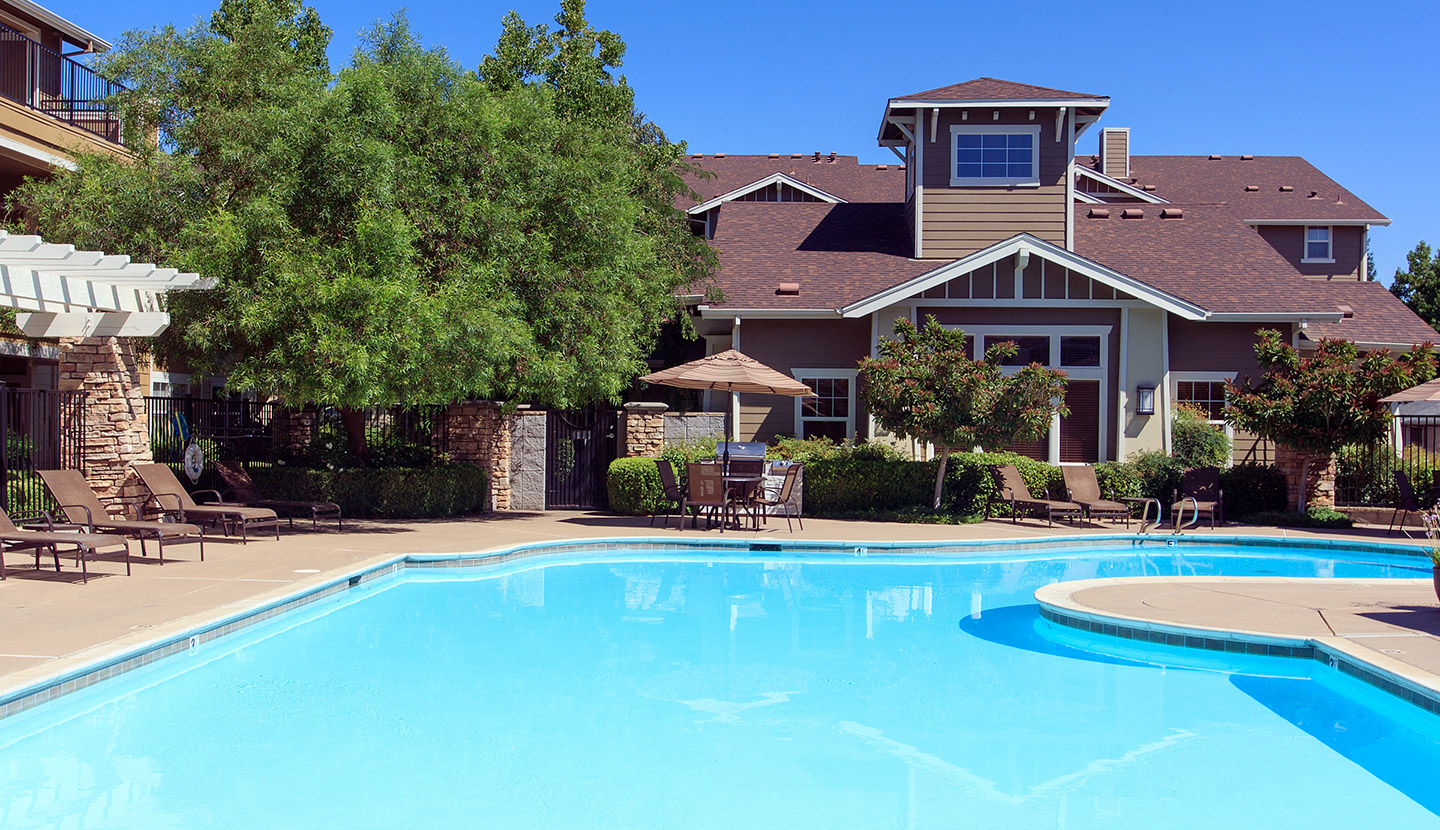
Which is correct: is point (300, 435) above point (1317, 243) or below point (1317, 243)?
below

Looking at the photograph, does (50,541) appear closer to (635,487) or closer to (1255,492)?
(635,487)

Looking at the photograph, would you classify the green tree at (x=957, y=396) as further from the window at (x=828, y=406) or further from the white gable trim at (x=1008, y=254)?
the window at (x=828, y=406)

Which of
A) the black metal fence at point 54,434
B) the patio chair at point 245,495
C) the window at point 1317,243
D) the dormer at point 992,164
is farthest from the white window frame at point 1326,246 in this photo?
the black metal fence at point 54,434

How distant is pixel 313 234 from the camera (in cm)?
1366

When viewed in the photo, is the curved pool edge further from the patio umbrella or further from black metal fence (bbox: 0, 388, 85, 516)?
black metal fence (bbox: 0, 388, 85, 516)

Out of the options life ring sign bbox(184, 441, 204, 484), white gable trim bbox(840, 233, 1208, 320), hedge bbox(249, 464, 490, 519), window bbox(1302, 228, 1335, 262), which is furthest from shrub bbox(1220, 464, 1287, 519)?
life ring sign bbox(184, 441, 204, 484)

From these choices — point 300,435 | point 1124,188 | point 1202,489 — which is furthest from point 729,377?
point 1124,188

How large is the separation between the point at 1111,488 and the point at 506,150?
450 inches

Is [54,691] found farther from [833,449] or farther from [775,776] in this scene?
[833,449]

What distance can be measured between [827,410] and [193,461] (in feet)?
36.6

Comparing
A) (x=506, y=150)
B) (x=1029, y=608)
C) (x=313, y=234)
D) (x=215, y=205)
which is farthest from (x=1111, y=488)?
(x=215, y=205)

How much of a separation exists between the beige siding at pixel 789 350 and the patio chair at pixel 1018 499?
3940mm

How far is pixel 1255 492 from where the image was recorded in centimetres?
1819

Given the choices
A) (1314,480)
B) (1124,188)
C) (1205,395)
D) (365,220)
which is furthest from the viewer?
(1124,188)
